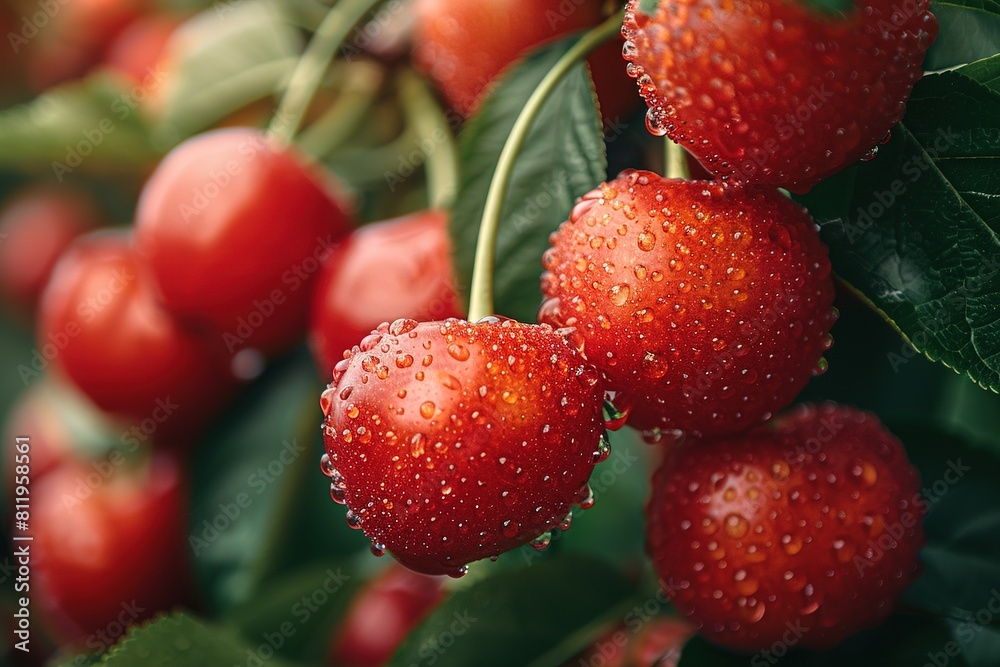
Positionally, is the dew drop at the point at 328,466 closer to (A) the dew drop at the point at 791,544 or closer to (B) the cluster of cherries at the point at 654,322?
(B) the cluster of cherries at the point at 654,322

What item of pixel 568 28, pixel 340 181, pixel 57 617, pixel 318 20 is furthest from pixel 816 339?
pixel 57 617

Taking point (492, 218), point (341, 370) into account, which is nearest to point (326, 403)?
point (341, 370)

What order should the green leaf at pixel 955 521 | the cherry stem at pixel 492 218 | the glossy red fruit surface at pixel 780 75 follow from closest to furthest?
the glossy red fruit surface at pixel 780 75 < the cherry stem at pixel 492 218 < the green leaf at pixel 955 521

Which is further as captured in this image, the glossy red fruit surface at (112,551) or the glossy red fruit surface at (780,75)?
the glossy red fruit surface at (112,551)

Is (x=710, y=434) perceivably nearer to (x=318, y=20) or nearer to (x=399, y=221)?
(x=399, y=221)

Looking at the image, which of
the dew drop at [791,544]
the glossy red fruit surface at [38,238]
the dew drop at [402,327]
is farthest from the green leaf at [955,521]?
the glossy red fruit surface at [38,238]

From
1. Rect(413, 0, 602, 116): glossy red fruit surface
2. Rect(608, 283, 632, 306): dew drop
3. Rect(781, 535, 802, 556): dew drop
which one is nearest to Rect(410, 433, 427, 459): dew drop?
Rect(608, 283, 632, 306): dew drop
